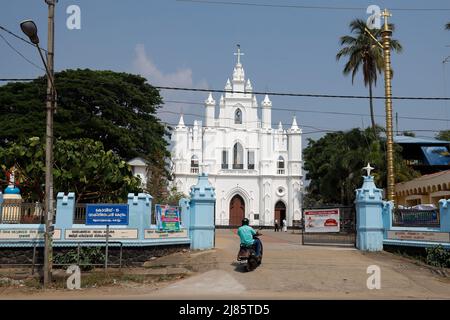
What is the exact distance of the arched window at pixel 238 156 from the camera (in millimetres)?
50250

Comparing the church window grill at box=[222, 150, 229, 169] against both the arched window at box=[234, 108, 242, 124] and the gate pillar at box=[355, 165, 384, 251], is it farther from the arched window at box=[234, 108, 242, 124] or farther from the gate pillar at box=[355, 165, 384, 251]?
the gate pillar at box=[355, 165, 384, 251]

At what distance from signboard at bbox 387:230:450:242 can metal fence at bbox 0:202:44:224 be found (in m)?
11.9

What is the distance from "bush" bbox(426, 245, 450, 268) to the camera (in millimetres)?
14453

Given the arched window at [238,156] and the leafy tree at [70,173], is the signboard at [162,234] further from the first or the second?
the arched window at [238,156]

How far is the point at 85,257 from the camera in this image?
14117 mm

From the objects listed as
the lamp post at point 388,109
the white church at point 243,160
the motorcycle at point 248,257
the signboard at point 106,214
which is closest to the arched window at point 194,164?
the white church at point 243,160

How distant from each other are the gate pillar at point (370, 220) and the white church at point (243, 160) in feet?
100

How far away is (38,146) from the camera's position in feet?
67.3

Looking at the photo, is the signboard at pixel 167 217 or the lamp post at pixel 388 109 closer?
the signboard at pixel 167 217

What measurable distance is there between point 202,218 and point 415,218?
23.9 feet

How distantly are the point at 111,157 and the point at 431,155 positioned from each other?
94.8 ft

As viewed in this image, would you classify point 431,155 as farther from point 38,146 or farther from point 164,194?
point 38,146

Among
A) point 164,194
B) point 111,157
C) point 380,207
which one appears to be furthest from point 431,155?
point 111,157

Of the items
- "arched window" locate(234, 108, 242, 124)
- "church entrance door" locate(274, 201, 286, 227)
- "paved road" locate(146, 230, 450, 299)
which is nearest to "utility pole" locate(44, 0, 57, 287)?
"paved road" locate(146, 230, 450, 299)
